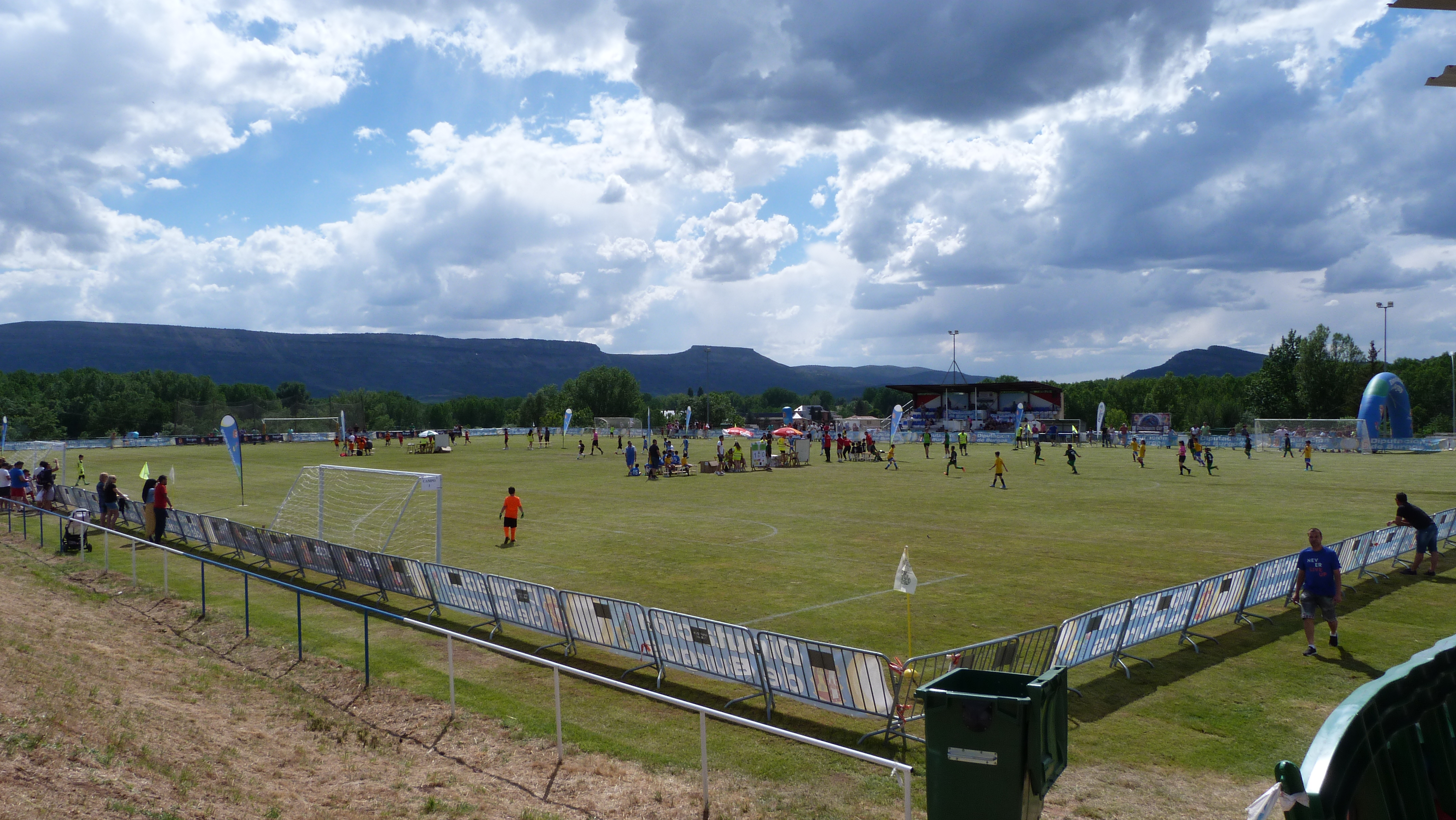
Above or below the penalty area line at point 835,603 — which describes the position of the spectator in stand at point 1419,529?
above

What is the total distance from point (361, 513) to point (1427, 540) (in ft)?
85.4

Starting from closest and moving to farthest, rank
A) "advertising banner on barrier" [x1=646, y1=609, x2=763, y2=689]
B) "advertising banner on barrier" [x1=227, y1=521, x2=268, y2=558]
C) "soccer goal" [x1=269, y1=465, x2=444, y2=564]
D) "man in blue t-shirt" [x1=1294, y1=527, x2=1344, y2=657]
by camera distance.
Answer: "advertising banner on barrier" [x1=646, y1=609, x2=763, y2=689]
"man in blue t-shirt" [x1=1294, y1=527, x2=1344, y2=657]
"advertising banner on barrier" [x1=227, y1=521, x2=268, y2=558]
"soccer goal" [x1=269, y1=465, x2=444, y2=564]

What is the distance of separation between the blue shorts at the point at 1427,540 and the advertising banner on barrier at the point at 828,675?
13.5 metres

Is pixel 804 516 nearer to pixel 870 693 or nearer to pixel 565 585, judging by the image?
pixel 565 585

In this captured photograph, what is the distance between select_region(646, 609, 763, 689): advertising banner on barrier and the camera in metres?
9.92

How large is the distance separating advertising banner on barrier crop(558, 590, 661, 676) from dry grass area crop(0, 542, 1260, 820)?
2148 millimetres

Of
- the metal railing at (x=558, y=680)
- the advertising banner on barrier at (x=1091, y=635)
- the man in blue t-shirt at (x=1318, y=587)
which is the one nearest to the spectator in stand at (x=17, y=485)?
the metal railing at (x=558, y=680)

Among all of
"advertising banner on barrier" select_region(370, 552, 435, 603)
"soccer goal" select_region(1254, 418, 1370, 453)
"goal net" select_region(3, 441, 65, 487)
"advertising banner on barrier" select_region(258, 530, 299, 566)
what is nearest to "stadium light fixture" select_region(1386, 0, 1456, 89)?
"advertising banner on barrier" select_region(370, 552, 435, 603)

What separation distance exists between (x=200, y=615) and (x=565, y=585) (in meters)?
6.15

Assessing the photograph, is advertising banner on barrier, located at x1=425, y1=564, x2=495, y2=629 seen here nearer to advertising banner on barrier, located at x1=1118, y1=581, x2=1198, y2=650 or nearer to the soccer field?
the soccer field

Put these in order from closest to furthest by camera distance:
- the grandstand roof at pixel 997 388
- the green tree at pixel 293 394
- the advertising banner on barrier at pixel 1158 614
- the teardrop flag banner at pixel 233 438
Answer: the advertising banner on barrier at pixel 1158 614 → the teardrop flag banner at pixel 233 438 → the grandstand roof at pixel 997 388 → the green tree at pixel 293 394

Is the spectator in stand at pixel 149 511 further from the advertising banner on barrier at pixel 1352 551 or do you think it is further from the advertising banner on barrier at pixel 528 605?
the advertising banner on barrier at pixel 1352 551

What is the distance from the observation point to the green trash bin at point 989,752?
20.0 ft

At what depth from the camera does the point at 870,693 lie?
904 cm
